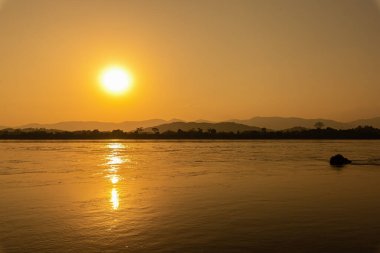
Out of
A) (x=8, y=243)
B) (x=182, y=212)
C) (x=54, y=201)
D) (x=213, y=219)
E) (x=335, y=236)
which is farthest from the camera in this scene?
(x=54, y=201)

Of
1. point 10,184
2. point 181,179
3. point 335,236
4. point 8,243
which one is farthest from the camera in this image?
point 181,179

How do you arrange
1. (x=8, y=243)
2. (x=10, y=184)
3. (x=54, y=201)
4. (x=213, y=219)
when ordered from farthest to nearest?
(x=10, y=184)
(x=54, y=201)
(x=213, y=219)
(x=8, y=243)

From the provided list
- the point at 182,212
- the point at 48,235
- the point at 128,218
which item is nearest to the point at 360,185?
the point at 182,212

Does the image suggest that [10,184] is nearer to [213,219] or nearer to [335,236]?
[213,219]

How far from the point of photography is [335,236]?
1334 cm

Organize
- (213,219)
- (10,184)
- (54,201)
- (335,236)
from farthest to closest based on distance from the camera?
1. (10,184)
2. (54,201)
3. (213,219)
4. (335,236)

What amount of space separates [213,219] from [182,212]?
2.00 meters

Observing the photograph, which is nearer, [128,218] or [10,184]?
[128,218]

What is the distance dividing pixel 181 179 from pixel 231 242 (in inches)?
736

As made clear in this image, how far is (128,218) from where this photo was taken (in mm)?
16219

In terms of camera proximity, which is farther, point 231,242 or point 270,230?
point 270,230

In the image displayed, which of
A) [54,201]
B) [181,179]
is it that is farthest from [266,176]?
[54,201]

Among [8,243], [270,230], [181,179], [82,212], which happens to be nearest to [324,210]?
[270,230]

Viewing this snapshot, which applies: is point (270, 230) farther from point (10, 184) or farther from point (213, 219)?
point (10, 184)
